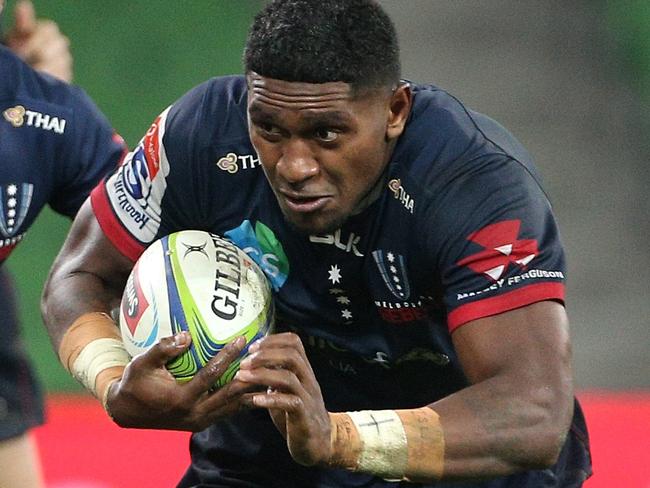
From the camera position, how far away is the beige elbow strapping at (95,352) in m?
3.09

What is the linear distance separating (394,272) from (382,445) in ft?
1.60

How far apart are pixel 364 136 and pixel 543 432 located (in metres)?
0.69

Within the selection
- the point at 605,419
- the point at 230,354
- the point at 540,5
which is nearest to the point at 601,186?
the point at 540,5

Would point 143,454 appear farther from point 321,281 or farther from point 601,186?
point 601,186

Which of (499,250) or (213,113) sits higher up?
(213,113)

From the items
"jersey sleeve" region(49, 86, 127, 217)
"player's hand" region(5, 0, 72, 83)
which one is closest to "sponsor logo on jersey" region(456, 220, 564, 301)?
"jersey sleeve" region(49, 86, 127, 217)

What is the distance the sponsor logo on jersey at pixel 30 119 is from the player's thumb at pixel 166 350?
110cm

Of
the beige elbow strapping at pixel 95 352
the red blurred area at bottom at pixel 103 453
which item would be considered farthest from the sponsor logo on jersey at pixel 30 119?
the red blurred area at bottom at pixel 103 453

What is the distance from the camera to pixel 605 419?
18.9 ft

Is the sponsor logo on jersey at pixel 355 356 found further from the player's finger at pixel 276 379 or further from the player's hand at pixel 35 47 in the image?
the player's hand at pixel 35 47

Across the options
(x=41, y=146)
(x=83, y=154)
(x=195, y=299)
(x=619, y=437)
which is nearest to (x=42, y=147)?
(x=41, y=146)

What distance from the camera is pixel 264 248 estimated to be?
3230 millimetres

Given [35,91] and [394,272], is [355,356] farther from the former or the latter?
[35,91]

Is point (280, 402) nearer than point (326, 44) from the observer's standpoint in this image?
Yes
